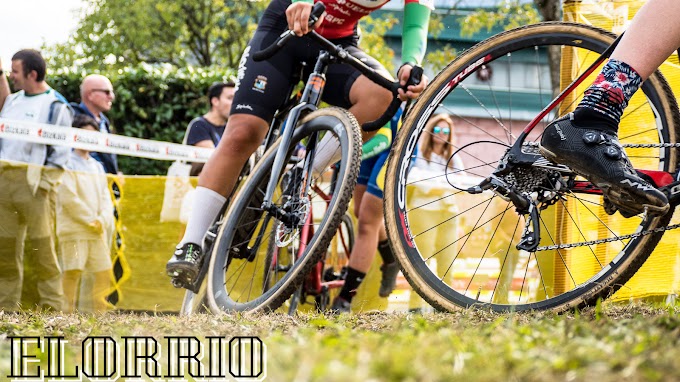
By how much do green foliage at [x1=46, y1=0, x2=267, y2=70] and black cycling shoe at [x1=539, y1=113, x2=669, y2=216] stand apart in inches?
711

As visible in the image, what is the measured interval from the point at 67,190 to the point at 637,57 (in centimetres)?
503

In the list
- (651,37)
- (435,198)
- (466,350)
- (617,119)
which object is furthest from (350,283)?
(466,350)

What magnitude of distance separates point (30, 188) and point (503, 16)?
8.92m

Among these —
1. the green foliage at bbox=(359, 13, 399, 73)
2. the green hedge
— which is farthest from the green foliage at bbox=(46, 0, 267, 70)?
the green hedge

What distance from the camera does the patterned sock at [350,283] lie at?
612 centimetres

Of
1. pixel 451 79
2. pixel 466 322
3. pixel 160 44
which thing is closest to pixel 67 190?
pixel 451 79

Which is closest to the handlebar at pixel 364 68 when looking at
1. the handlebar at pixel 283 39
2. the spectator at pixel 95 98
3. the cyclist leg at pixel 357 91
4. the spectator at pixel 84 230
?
the handlebar at pixel 283 39

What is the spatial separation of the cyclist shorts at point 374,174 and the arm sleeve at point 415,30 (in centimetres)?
155

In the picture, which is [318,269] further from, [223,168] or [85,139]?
[85,139]

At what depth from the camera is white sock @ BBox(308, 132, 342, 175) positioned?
13.8 feet

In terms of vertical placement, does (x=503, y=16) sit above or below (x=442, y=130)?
above

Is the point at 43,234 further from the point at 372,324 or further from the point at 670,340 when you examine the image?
the point at 670,340

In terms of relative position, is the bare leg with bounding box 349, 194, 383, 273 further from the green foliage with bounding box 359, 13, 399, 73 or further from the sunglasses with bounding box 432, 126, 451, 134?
the green foliage with bounding box 359, 13, 399, 73

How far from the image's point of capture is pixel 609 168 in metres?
3.05
